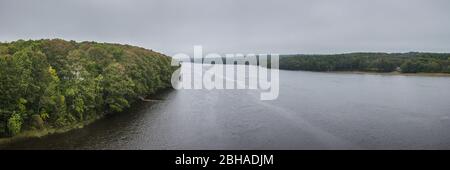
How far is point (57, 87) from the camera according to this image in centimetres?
3947

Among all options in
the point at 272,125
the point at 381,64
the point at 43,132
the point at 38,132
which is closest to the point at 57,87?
the point at 43,132

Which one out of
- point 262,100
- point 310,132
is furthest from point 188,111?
point 310,132

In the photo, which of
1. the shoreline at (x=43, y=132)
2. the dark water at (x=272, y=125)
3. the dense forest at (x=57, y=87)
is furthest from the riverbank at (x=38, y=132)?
the dark water at (x=272, y=125)

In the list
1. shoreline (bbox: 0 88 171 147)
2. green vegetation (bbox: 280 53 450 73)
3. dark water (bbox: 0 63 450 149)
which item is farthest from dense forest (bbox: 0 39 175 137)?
green vegetation (bbox: 280 53 450 73)

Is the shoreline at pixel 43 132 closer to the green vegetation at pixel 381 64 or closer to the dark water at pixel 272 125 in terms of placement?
the dark water at pixel 272 125

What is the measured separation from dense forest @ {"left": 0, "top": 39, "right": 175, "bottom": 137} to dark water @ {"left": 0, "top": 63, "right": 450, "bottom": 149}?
200cm

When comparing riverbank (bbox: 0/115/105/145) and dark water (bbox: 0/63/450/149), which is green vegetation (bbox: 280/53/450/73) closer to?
dark water (bbox: 0/63/450/149)

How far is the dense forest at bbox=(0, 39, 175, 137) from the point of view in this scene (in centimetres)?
3325

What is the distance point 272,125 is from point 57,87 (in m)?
22.9

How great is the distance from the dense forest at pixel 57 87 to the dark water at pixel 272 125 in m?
2.00

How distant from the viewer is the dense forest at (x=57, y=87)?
109 feet

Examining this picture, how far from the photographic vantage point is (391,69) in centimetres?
13338
